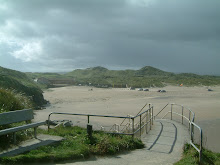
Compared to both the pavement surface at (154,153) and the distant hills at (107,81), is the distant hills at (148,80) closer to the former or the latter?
the distant hills at (107,81)

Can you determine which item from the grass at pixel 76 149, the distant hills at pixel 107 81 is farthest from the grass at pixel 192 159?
the distant hills at pixel 107 81

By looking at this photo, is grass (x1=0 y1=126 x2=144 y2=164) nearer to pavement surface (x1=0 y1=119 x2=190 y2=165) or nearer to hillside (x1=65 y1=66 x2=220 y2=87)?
pavement surface (x1=0 y1=119 x2=190 y2=165)

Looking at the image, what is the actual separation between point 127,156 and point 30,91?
83.0 feet

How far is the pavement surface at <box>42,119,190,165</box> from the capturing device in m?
5.65

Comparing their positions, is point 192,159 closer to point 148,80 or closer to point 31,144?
point 31,144

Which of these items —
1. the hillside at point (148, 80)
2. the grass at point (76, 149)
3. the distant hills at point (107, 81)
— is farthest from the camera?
the hillside at point (148, 80)

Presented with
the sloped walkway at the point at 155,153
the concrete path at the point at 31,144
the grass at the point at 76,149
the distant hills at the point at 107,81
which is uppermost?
the distant hills at the point at 107,81

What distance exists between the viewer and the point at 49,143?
6.33 m

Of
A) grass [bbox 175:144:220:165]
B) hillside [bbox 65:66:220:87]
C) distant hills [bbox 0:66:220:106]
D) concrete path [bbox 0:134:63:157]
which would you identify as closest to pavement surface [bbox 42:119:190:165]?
grass [bbox 175:144:220:165]

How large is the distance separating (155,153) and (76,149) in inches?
93.5

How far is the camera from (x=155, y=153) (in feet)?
21.2

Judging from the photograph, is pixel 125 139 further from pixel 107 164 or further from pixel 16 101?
pixel 16 101

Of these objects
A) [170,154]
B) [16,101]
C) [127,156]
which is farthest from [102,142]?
[16,101]

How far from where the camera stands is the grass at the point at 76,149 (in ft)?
17.1
